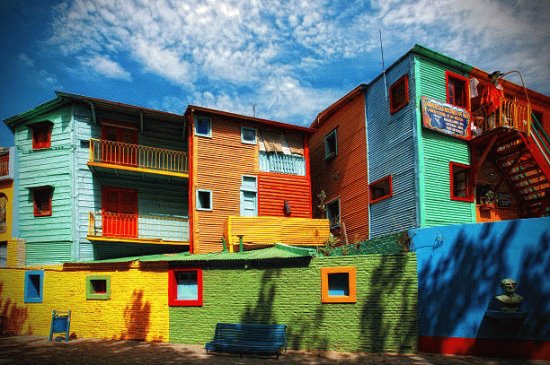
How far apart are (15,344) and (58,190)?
260 inches

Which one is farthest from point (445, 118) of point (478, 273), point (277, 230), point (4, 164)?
point (4, 164)

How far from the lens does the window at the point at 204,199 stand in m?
17.9

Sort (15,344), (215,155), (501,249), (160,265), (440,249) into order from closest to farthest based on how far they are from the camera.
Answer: (501,249) → (440,249) → (15,344) → (160,265) → (215,155)

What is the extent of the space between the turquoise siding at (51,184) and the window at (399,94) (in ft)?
48.0

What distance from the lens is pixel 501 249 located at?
1112cm

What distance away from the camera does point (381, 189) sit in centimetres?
1784

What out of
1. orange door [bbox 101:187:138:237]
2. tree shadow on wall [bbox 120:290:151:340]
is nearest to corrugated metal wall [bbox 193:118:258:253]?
orange door [bbox 101:187:138:237]

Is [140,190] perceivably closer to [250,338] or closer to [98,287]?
[98,287]

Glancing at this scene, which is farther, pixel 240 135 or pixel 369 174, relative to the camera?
pixel 240 135

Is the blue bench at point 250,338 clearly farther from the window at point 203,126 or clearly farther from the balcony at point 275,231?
the window at point 203,126

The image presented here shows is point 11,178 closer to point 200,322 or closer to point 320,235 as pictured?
point 200,322

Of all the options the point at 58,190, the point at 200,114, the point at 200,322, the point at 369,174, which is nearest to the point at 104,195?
the point at 58,190

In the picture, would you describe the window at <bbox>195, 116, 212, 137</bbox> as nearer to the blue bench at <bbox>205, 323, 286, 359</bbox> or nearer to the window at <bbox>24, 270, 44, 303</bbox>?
the window at <bbox>24, 270, 44, 303</bbox>

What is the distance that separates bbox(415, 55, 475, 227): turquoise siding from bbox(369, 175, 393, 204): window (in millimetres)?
1772
